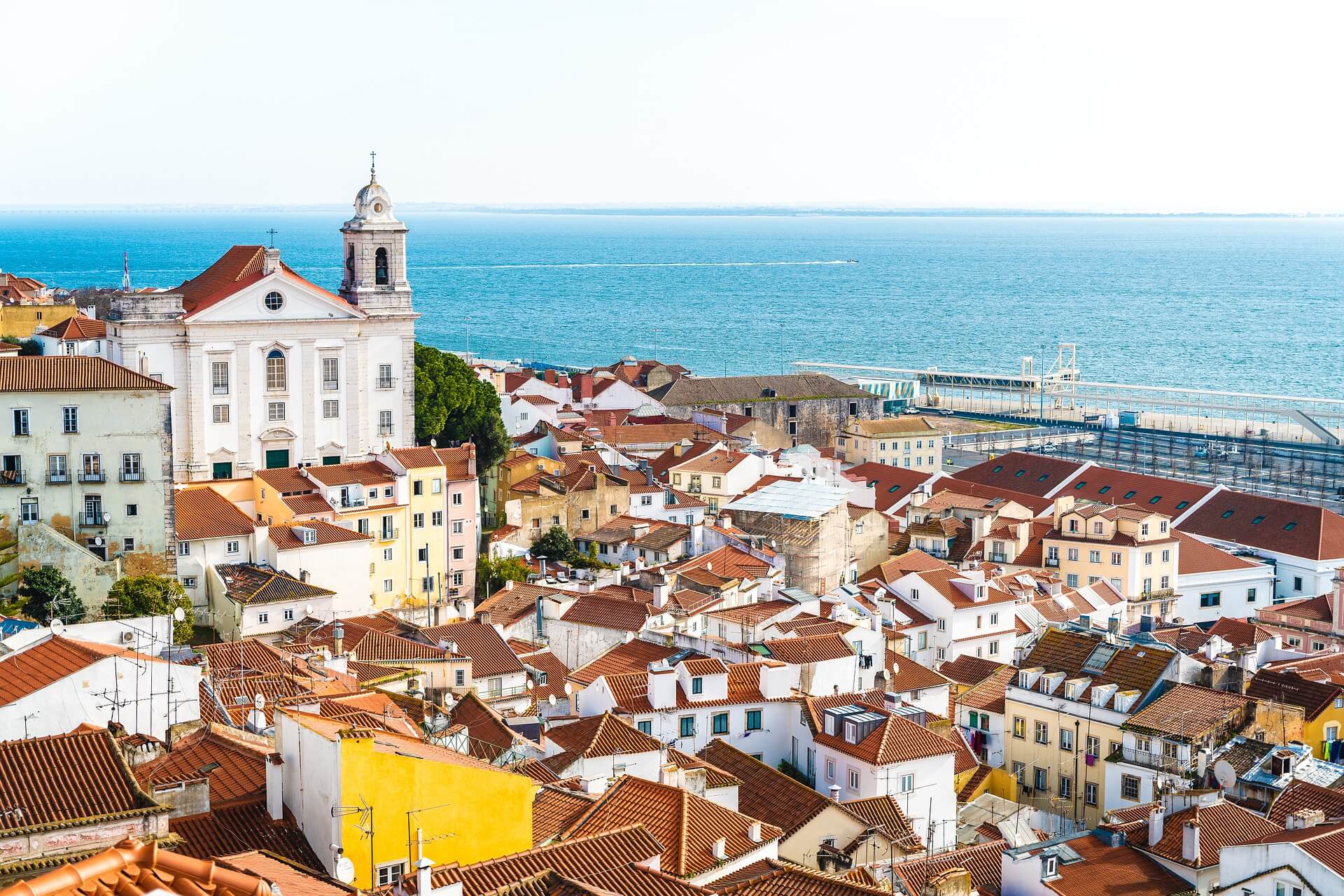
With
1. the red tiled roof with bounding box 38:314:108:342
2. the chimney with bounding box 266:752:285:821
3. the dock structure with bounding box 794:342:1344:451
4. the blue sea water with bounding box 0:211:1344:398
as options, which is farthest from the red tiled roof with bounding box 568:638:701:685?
the blue sea water with bounding box 0:211:1344:398

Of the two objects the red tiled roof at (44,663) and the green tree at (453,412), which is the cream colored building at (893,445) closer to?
the green tree at (453,412)

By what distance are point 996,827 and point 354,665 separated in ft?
30.6

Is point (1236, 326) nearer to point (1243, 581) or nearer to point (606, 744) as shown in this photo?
point (1243, 581)

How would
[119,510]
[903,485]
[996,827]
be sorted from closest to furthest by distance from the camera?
1. [996,827]
2. [119,510]
3. [903,485]

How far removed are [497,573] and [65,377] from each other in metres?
10.6

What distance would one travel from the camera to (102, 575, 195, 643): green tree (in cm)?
2858

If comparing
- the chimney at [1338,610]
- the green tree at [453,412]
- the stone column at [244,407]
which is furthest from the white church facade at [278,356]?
the chimney at [1338,610]

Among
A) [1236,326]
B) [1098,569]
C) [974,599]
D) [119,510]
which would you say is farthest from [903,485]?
[1236,326]

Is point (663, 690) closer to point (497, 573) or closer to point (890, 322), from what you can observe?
point (497, 573)

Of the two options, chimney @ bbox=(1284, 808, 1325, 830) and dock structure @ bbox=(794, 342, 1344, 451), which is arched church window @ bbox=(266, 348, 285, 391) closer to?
chimney @ bbox=(1284, 808, 1325, 830)

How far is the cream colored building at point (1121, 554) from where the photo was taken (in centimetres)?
3991

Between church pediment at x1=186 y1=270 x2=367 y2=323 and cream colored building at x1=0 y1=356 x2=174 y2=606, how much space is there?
9.14 meters

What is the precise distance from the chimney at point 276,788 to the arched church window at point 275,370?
2834 cm

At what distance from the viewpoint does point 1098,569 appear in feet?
132
